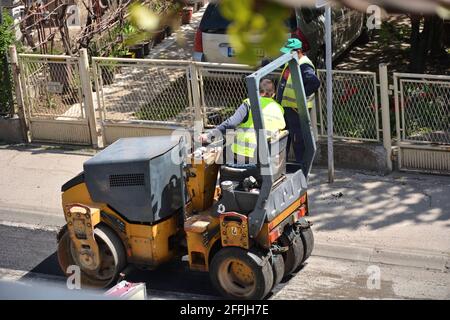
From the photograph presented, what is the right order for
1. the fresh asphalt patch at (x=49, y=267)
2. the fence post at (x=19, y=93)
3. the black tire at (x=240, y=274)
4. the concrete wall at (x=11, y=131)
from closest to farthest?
the black tire at (x=240, y=274) < the fresh asphalt patch at (x=49, y=267) < the fence post at (x=19, y=93) < the concrete wall at (x=11, y=131)

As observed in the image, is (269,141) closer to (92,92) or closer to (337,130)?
(337,130)

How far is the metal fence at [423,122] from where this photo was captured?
9.06m

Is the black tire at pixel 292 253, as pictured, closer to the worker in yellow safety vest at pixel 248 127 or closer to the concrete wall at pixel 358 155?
the worker in yellow safety vest at pixel 248 127

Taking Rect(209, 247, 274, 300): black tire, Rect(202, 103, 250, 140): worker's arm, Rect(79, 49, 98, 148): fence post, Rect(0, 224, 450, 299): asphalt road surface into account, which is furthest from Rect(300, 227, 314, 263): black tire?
Rect(79, 49, 98, 148): fence post

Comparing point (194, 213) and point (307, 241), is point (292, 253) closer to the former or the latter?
point (307, 241)

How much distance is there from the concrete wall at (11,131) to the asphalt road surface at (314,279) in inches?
140

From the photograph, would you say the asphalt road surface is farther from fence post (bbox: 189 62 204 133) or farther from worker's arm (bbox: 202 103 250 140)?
fence post (bbox: 189 62 204 133)

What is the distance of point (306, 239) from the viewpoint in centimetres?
730

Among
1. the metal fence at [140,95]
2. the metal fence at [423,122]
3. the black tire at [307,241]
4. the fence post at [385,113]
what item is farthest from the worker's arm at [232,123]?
the metal fence at [140,95]

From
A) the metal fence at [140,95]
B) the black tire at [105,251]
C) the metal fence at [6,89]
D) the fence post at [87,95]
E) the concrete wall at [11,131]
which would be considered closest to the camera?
the black tire at [105,251]

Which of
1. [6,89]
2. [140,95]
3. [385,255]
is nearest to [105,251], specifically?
[385,255]

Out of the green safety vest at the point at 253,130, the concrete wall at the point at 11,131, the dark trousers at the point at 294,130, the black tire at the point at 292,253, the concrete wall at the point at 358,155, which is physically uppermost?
the green safety vest at the point at 253,130

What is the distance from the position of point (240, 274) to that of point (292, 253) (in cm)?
60

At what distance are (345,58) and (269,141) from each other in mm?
7307
